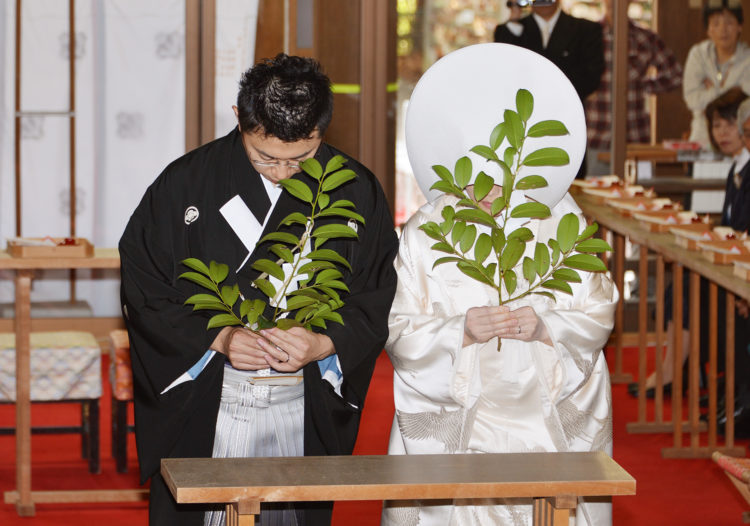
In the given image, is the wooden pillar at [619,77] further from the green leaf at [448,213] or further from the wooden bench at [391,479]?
the wooden bench at [391,479]

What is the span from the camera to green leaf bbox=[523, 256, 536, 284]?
2.71 meters

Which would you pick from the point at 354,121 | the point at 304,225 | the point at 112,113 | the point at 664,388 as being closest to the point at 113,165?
the point at 112,113

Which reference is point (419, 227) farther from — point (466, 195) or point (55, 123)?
point (55, 123)

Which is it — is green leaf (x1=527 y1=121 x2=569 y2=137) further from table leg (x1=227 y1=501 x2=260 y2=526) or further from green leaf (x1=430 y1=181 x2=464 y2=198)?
table leg (x1=227 y1=501 x2=260 y2=526)

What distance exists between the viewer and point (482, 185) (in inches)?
105

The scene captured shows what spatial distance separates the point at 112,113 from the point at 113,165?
0.30 m

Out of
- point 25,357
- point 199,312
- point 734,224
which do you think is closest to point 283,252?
point 199,312

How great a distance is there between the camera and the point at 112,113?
7.14 metres

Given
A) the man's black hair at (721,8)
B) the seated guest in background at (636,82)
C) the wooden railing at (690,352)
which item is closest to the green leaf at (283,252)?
the wooden railing at (690,352)

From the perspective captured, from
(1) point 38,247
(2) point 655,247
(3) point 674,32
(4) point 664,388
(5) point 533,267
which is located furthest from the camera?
(3) point 674,32

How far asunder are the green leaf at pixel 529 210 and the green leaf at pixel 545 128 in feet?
0.51

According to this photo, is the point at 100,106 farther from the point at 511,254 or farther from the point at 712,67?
the point at 511,254

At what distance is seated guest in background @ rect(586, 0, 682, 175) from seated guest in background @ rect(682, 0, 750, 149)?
0.10 m

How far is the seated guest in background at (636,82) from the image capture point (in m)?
7.46
